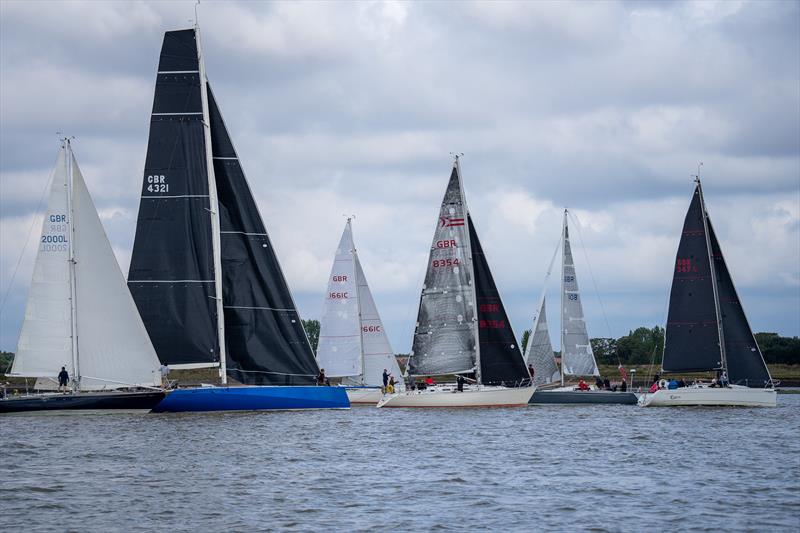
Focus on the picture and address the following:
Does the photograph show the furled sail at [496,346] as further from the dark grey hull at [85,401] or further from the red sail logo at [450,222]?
the dark grey hull at [85,401]

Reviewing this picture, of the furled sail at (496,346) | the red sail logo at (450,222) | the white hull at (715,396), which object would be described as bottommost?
the white hull at (715,396)

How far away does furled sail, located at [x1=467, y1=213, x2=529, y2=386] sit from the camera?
58.2 meters

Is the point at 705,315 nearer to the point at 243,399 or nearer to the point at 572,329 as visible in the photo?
the point at 572,329

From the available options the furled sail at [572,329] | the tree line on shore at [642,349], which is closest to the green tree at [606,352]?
the tree line on shore at [642,349]

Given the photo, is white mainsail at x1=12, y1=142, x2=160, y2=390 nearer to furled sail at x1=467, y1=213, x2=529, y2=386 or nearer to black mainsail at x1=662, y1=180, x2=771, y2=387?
furled sail at x1=467, y1=213, x2=529, y2=386

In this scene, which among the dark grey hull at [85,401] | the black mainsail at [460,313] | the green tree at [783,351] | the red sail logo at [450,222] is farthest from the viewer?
the green tree at [783,351]

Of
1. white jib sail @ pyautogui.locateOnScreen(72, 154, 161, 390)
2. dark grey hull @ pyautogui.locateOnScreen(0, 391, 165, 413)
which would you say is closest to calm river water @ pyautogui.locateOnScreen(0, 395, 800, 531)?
dark grey hull @ pyautogui.locateOnScreen(0, 391, 165, 413)

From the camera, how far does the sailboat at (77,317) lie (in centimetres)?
4666

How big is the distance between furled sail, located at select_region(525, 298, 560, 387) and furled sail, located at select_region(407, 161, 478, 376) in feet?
28.7

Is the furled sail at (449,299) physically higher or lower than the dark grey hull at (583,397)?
higher

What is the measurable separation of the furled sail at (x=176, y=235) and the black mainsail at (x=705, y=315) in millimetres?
24403

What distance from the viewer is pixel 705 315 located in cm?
5881

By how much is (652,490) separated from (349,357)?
4025cm

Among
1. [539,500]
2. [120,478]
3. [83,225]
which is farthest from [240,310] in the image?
[539,500]
